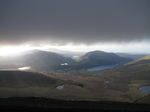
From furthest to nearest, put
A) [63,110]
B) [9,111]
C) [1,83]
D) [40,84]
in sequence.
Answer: [40,84], [1,83], [63,110], [9,111]

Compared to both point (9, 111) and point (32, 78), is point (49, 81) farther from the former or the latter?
point (9, 111)

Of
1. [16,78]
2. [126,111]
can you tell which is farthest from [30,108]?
[16,78]

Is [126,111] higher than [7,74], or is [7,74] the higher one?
[7,74]

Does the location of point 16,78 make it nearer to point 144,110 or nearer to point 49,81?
point 49,81

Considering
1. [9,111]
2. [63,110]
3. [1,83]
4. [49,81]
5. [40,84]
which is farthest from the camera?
[49,81]

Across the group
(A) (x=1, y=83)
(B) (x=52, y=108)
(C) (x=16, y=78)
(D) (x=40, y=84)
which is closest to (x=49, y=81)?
(D) (x=40, y=84)

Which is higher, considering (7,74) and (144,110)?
(7,74)

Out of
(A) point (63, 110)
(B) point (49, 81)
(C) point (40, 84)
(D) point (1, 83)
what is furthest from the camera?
(B) point (49, 81)

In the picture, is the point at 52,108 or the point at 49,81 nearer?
the point at 52,108

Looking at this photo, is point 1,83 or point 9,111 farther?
point 1,83
